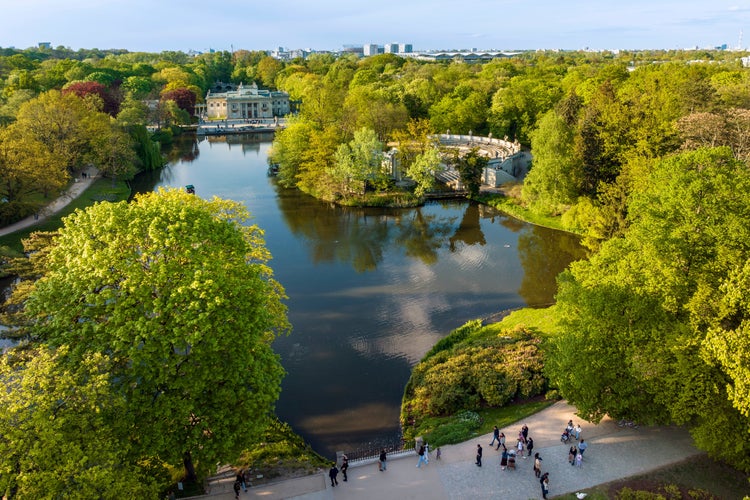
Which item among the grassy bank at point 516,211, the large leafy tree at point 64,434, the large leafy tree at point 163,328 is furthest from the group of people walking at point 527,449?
the grassy bank at point 516,211

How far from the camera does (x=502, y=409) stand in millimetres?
21531

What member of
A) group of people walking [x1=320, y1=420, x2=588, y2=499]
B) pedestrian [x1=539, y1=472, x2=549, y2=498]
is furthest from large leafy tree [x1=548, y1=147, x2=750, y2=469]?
pedestrian [x1=539, y1=472, x2=549, y2=498]

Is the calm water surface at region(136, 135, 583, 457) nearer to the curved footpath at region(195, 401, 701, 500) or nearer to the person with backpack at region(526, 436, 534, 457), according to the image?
the curved footpath at region(195, 401, 701, 500)

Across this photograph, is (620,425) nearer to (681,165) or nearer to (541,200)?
(681,165)

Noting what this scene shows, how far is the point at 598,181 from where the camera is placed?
43.4 m

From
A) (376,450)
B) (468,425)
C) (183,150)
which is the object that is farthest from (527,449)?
(183,150)

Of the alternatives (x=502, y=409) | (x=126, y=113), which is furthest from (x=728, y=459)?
(x=126, y=113)

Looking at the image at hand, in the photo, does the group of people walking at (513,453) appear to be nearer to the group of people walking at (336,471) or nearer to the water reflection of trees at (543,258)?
the group of people walking at (336,471)

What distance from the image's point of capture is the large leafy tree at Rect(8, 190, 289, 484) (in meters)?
15.1

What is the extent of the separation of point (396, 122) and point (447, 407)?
52531mm

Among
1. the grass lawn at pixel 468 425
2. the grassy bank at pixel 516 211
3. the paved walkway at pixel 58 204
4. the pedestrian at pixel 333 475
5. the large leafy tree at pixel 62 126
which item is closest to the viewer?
the pedestrian at pixel 333 475

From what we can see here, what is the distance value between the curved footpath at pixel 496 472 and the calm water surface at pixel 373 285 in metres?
3.70

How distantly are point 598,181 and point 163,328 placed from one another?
38.7 m

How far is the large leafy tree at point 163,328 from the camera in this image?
15.1 m
